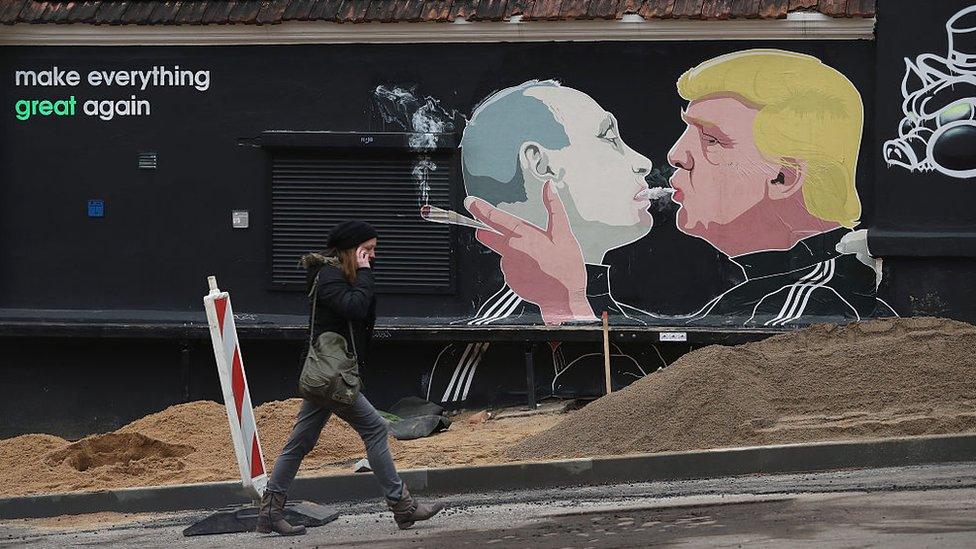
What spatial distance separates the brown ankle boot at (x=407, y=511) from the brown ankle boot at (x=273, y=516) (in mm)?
604

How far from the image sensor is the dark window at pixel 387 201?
16312 millimetres

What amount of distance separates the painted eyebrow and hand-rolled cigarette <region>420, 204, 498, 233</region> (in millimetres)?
2180

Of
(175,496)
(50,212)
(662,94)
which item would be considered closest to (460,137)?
(662,94)

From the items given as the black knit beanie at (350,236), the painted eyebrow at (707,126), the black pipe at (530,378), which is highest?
the painted eyebrow at (707,126)

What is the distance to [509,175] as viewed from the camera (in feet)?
53.1

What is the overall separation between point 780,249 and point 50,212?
7487 millimetres

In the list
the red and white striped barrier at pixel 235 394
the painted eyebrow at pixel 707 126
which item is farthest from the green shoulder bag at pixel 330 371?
the painted eyebrow at pixel 707 126

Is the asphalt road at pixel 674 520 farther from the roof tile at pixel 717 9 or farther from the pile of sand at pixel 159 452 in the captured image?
the roof tile at pixel 717 9

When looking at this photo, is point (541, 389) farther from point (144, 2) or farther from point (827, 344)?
point (144, 2)

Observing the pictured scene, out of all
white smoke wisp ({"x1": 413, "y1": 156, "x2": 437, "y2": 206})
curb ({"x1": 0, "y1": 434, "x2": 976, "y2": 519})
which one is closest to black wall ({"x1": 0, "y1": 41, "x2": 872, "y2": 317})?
white smoke wisp ({"x1": 413, "y1": 156, "x2": 437, "y2": 206})

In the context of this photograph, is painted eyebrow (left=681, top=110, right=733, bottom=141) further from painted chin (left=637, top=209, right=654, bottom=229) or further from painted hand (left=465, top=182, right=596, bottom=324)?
painted hand (left=465, top=182, right=596, bottom=324)

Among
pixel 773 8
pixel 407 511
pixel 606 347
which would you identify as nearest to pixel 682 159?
pixel 773 8

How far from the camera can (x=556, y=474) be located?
38.6 ft

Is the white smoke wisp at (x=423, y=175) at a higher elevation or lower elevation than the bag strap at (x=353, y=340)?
higher
